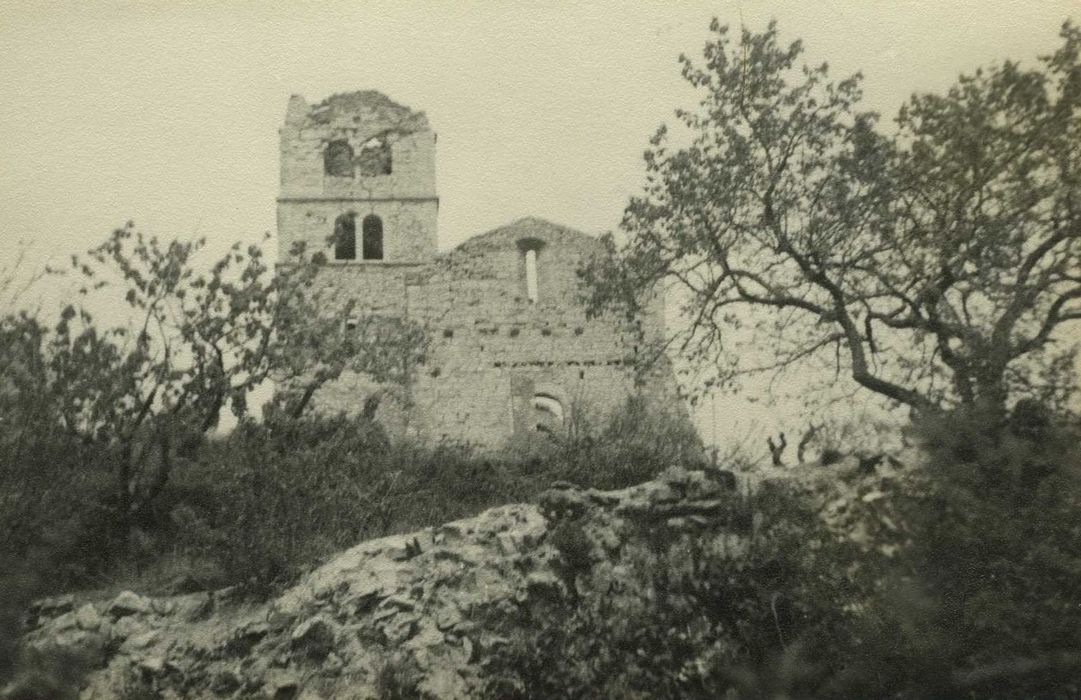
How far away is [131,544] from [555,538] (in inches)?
209

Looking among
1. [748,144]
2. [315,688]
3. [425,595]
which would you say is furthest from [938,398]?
[315,688]

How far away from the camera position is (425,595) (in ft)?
29.6

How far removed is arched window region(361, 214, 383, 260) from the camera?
2772cm

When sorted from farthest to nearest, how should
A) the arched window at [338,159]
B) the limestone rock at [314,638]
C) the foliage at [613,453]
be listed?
the arched window at [338,159], the foliage at [613,453], the limestone rock at [314,638]

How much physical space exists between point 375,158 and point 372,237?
7.99 feet

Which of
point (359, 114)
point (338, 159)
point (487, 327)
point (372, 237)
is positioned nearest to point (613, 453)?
point (487, 327)

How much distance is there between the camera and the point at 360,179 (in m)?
27.6

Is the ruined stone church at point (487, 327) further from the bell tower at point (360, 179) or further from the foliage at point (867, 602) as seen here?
→ the foliage at point (867, 602)

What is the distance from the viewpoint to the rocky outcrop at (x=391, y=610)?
8.38m

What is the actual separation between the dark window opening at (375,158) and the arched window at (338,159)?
0.38 m

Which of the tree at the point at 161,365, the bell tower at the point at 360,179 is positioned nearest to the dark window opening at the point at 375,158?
the bell tower at the point at 360,179

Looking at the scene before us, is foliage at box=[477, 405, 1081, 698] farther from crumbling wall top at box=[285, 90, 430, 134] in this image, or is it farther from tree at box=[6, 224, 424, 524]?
crumbling wall top at box=[285, 90, 430, 134]

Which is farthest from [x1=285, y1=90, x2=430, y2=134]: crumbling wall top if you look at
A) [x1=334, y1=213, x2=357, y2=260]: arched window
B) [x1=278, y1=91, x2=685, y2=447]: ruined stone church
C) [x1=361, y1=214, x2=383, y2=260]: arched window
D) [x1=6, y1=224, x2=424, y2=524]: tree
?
[x1=6, y1=224, x2=424, y2=524]: tree

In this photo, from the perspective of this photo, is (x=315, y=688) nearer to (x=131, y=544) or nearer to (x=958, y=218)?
(x=131, y=544)
